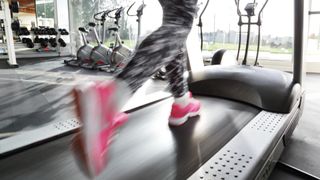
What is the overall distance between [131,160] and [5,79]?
339 cm

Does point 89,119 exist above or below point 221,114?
above

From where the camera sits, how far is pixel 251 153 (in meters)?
1.16

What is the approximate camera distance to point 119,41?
475 centimetres

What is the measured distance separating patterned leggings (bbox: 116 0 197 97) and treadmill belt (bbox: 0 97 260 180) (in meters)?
0.44

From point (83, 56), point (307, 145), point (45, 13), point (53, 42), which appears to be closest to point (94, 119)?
point (307, 145)

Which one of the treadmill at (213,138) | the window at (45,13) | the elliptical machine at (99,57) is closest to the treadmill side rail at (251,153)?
the treadmill at (213,138)

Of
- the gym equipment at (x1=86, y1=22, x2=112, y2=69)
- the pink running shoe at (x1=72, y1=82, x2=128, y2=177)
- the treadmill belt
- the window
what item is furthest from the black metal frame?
the window

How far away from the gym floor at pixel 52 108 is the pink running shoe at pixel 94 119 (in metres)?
0.14

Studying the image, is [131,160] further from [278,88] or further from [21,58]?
[21,58]

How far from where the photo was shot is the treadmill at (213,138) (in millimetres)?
1104

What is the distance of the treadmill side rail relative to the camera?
3.37 feet

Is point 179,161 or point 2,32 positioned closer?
point 179,161

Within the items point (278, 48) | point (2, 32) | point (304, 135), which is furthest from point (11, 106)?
point (2, 32)

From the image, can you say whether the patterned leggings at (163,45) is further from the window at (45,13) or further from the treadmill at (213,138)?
the window at (45,13)
